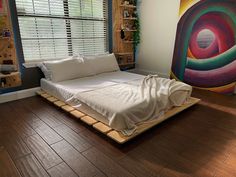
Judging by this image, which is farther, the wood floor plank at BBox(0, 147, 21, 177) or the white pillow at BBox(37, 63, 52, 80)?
the white pillow at BBox(37, 63, 52, 80)

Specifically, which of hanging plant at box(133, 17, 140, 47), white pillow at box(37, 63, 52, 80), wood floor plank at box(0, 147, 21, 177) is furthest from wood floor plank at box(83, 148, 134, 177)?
hanging plant at box(133, 17, 140, 47)

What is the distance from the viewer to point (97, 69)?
3.57m

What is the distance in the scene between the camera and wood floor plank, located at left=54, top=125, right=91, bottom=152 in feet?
6.16

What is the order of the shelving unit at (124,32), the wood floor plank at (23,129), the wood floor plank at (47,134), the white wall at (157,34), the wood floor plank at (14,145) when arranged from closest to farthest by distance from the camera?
the wood floor plank at (14,145), the wood floor plank at (47,134), the wood floor plank at (23,129), the white wall at (157,34), the shelving unit at (124,32)

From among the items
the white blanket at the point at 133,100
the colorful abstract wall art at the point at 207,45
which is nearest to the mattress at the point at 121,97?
the white blanket at the point at 133,100

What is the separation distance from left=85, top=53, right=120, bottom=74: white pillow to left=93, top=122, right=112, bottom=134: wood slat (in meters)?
1.61

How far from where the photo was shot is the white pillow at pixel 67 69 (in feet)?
10.0

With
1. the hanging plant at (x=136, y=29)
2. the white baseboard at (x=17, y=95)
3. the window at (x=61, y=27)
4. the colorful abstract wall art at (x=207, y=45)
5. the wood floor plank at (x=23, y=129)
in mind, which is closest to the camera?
the wood floor plank at (x=23, y=129)

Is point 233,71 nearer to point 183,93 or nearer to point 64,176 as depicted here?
point 183,93

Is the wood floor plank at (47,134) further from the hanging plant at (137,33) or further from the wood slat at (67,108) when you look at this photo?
the hanging plant at (137,33)

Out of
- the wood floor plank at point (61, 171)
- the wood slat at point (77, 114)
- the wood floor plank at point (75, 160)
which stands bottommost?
the wood floor plank at point (61, 171)

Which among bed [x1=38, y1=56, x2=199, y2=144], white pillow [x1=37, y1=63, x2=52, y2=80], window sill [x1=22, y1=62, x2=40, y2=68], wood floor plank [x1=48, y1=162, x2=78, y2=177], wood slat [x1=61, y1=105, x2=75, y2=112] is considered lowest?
wood floor plank [x1=48, y1=162, x2=78, y2=177]

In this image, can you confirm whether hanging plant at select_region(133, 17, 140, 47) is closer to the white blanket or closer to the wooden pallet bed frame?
the white blanket

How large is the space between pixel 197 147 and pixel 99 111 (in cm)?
114
